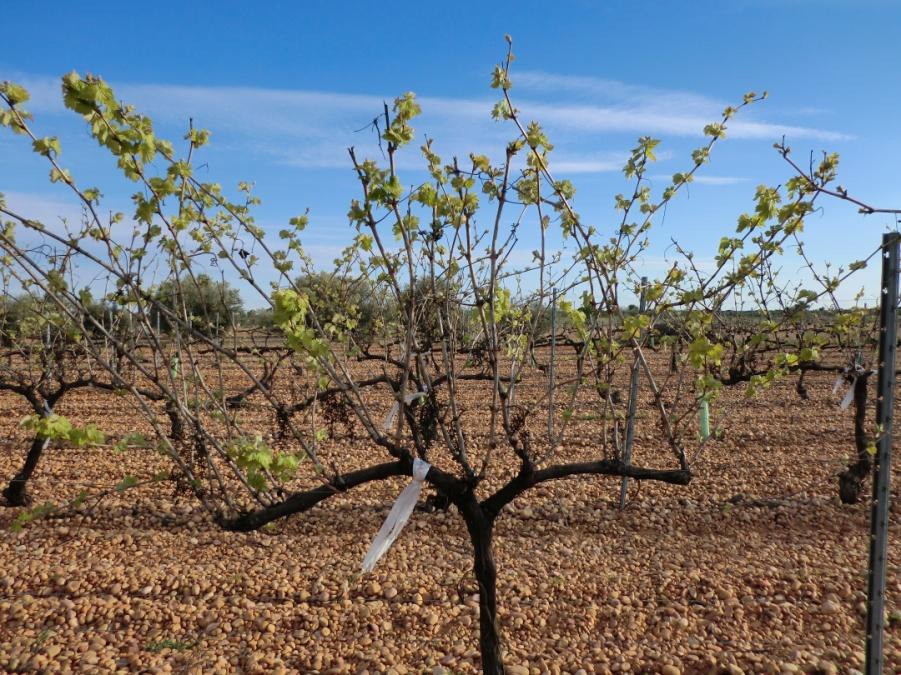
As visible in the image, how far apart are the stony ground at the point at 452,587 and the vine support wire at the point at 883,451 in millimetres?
675

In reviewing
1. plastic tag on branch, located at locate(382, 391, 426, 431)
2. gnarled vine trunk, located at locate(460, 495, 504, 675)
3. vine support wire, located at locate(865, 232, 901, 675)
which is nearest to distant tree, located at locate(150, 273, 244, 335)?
plastic tag on branch, located at locate(382, 391, 426, 431)

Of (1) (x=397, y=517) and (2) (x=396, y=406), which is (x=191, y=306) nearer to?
(2) (x=396, y=406)

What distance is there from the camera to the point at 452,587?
12.3ft

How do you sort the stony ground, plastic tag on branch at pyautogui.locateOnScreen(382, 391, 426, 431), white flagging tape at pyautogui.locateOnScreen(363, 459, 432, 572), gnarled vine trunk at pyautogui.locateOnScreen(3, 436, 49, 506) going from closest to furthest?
1. white flagging tape at pyautogui.locateOnScreen(363, 459, 432, 572)
2. plastic tag on branch at pyautogui.locateOnScreen(382, 391, 426, 431)
3. the stony ground
4. gnarled vine trunk at pyautogui.locateOnScreen(3, 436, 49, 506)

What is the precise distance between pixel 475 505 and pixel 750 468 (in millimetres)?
4551

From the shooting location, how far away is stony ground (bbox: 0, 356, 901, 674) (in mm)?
3055

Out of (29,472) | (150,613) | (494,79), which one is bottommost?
(150,613)

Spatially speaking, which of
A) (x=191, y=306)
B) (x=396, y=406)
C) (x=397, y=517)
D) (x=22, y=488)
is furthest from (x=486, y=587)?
(x=191, y=306)

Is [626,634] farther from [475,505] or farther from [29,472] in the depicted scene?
[29,472]

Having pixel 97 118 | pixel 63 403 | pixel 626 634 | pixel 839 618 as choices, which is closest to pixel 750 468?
pixel 839 618

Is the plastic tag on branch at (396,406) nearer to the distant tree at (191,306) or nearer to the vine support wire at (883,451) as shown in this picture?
the distant tree at (191,306)

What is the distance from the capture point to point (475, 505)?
2604mm

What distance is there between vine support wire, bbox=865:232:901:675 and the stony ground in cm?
68

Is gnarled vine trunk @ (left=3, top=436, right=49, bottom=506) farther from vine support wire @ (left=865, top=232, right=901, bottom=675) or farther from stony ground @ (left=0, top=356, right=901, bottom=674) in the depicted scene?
vine support wire @ (left=865, top=232, right=901, bottom=675)
